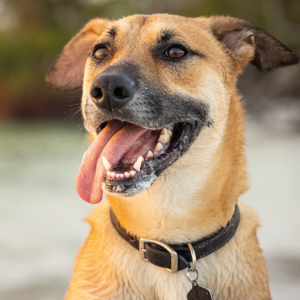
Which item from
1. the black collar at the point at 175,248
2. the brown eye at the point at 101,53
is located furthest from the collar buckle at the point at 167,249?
the brown eye at the point at 101,53

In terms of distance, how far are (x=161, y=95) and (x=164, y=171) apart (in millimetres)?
495

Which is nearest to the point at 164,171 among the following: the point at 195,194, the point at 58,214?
the point at 195,194

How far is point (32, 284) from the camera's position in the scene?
353 centimetres

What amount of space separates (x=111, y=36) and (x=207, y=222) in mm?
1382

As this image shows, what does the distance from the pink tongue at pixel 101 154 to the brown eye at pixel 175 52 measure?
1.73 feet

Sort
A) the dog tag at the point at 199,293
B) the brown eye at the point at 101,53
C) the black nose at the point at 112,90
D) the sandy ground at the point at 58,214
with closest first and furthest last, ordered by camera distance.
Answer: the black nose at the point at 112,90, the dog tag at the point at 199,293, the brown eye at the point at 101,53, the sandy ground at the point at 58,214

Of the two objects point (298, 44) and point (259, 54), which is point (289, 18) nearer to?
point (298, 44)

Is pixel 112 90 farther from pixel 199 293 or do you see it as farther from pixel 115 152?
pixel 199 293

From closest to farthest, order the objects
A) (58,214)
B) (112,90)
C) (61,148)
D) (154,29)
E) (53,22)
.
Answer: (112,90), (154,29), (58,214), (61,148), (53,22)

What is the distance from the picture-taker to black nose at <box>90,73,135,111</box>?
1.95 meters

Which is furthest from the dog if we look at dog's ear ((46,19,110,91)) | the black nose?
dog's ear ((46,19,110,91))

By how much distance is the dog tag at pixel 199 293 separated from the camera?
2052 millimetres

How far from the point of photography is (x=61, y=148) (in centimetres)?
962

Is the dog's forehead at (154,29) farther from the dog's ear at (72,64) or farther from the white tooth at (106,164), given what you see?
the white tooth at (106,164)
